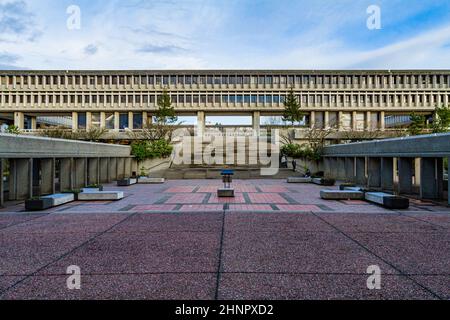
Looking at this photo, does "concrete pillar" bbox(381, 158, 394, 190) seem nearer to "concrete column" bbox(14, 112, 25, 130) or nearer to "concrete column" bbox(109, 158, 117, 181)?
"concrete column" bbox(109, 158, 117, 181)

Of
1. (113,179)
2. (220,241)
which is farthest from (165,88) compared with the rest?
(220,241)

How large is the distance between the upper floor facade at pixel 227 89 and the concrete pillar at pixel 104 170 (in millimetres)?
42836

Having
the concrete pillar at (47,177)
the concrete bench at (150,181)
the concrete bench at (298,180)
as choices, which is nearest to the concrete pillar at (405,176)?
the concrete bench at (298,180)

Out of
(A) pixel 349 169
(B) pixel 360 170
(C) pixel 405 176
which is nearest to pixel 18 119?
(A) pixel 349 169

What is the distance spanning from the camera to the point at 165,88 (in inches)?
2766

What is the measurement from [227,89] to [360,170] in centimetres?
5041

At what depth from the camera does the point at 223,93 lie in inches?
2798

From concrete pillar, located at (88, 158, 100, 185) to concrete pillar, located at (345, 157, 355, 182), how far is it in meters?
21.3

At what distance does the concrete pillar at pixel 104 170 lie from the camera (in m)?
27.3

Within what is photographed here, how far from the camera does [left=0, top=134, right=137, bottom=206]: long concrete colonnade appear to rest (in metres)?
15.9

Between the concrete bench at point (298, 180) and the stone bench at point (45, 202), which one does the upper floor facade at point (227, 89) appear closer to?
the concrete bench at point (298, 180)

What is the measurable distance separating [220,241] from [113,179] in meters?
23.9

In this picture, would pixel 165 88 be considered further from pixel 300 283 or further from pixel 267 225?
pixel 300 283

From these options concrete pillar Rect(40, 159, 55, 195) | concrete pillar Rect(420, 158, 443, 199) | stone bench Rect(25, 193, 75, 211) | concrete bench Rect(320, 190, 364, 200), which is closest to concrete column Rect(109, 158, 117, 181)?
concrete pillar Rect(40, 159, 55, 195)
